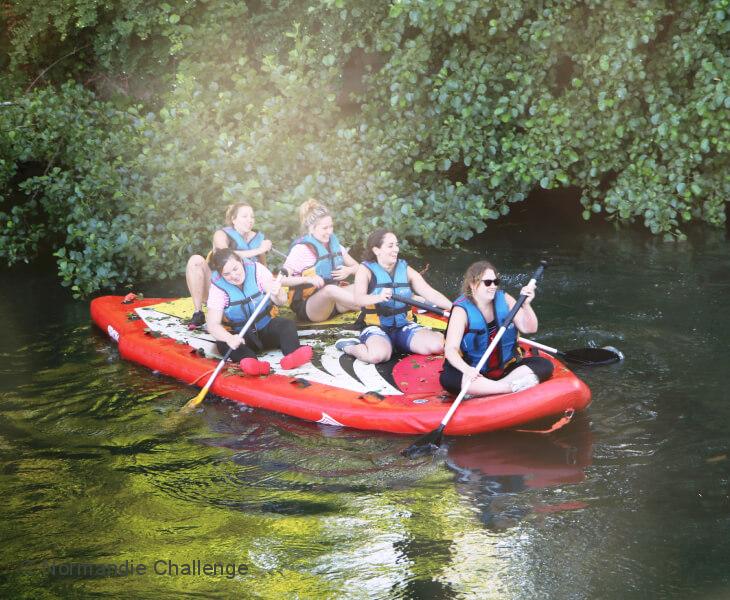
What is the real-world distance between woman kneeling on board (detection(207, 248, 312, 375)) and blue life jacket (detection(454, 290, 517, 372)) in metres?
1.19

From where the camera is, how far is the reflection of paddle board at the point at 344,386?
5227mm

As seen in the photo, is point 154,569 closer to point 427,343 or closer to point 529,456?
point 529,456

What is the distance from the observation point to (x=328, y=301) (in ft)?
23.0

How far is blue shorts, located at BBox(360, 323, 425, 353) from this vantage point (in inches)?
243

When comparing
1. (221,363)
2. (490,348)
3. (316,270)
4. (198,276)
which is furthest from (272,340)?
(490,348)

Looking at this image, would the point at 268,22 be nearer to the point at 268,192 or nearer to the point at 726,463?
the point at 268,192

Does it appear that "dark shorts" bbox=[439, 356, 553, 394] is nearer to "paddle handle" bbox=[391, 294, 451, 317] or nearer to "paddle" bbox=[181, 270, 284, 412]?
"paddle handle" bbox=[391, 294, 451, 317]

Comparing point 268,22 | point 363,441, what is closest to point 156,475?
point 363,441

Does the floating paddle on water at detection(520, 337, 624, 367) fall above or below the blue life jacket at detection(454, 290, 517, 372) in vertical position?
below

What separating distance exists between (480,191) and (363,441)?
5.08 meters

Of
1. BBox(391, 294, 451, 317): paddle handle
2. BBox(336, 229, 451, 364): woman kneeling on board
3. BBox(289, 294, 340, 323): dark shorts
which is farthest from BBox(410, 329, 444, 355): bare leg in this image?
BBox(289, 294, 340, 323): dark shorts

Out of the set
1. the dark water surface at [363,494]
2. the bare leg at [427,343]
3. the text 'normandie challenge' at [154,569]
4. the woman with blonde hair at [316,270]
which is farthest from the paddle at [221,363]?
the text 'normandie challenge' at [154,569]

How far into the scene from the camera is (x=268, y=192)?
9.38 m

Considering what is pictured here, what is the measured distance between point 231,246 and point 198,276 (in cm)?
36
